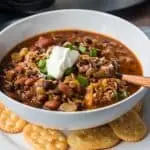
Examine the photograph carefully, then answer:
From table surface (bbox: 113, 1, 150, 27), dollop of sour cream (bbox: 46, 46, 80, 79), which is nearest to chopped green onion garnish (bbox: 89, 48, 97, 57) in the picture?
dollop of sour cream (bbox: 46, 46, 80, 79)

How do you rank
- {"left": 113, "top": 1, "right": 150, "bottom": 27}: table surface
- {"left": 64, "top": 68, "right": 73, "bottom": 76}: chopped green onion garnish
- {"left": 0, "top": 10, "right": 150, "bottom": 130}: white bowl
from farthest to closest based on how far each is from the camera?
{"left": 113, "top": 1, "right": 150, "bottom": 27}: table surface, {"left": 64, "top": 68, "right": 73, "bottom": 76}: chopped green onion garnish, {"left": 0, "top": 10, "right": 150, "bottom": 130}: white bowl

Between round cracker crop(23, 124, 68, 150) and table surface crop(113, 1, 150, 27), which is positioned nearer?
round cracker crop(23, 124, 68, 150)

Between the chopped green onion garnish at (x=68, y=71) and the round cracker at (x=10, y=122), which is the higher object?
the chopped green onion garnish at (x=68, y=71)

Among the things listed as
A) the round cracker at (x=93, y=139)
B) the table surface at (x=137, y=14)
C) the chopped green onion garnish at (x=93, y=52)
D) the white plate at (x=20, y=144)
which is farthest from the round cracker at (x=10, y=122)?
the table surface at (x=137, y=14)

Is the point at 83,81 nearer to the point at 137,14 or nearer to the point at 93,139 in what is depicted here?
the point at 93,139

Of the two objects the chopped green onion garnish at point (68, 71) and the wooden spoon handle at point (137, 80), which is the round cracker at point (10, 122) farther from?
the wooden spoon handle at point (137, 80)

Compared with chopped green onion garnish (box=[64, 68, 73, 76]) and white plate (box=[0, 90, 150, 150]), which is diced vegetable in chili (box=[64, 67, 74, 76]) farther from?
white plate (box=[0, 90, 150, 150])
